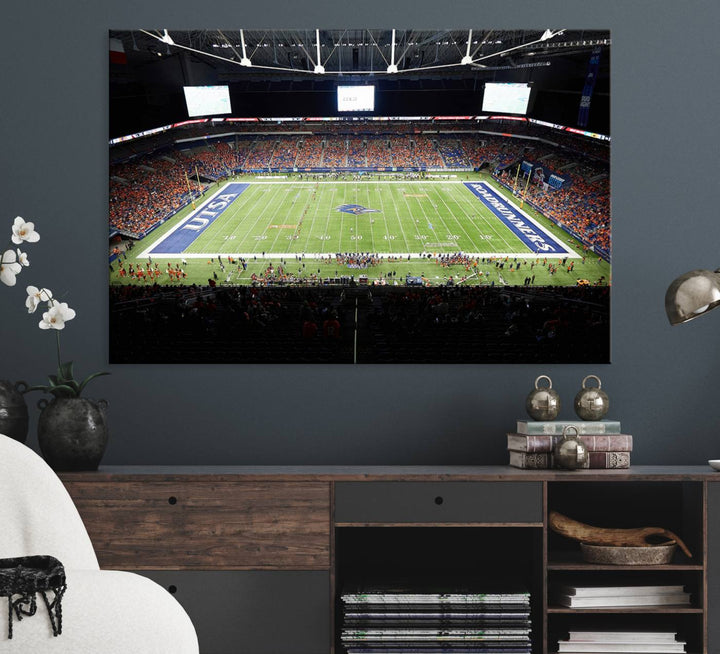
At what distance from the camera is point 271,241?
300 cm

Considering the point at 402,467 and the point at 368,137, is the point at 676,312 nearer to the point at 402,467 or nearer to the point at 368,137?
the point at 402,467

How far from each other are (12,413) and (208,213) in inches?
37.4

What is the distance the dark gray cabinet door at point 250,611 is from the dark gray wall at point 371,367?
567 mm

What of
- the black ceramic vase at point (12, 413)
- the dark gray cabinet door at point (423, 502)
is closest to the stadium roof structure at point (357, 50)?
the black ceramic vase at point (12, 413)

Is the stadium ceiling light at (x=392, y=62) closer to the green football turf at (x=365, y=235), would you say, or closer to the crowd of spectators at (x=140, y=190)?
the green football turf at (x=365, y=235)

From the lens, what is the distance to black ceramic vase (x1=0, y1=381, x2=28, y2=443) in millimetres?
2600

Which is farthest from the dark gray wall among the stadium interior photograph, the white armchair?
the white armchair

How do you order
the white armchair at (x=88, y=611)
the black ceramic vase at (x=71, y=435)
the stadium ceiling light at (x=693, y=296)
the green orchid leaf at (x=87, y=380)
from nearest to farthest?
1. the white armchair at (x=88, y=611)
2. the stadium ceiling light at (x=693, y=296)
3. the black ceramic vase at (x=71, y=435)
4. the green orchid leaf at (x=87, y=380)

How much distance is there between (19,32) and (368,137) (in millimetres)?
1304

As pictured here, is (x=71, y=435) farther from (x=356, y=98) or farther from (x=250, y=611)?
(x=356, y=98)

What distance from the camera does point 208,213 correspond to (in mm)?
3023

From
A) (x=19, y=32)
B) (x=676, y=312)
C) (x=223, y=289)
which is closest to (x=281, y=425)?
(x=223, y=289)

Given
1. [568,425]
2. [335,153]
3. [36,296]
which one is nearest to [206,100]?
[335,153]

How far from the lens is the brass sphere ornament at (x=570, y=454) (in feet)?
8.61
